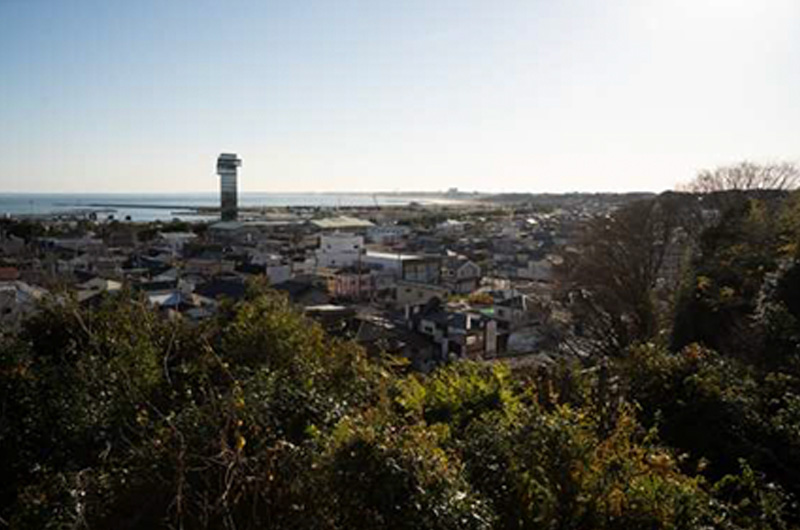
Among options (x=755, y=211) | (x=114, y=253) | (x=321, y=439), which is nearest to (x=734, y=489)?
(x=321, y=439)

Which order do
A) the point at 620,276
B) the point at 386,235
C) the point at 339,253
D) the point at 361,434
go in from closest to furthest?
the point at 361,434 → the point at 620,276 → the point at 339,253 → the point at 386,235

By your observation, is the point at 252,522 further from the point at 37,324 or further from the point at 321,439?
the point at 37,324

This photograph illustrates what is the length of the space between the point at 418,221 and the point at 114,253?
38125mm

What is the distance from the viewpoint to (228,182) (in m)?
50.5

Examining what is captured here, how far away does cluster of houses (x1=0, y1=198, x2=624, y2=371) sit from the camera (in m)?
13.9

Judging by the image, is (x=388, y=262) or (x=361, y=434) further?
(x=388, y=262)

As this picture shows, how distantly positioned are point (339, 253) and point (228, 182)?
79.1 feet

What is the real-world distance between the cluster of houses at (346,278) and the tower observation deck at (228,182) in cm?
409

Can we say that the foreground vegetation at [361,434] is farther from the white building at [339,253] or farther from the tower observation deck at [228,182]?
the tower observation deck at [228,182]

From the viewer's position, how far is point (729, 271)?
921 centimetres

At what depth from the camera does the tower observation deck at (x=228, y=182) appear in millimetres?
48750

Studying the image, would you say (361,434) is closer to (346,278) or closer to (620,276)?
(620,276)

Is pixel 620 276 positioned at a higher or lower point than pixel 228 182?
lower

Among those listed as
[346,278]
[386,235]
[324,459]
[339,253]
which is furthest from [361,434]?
[386,235]
